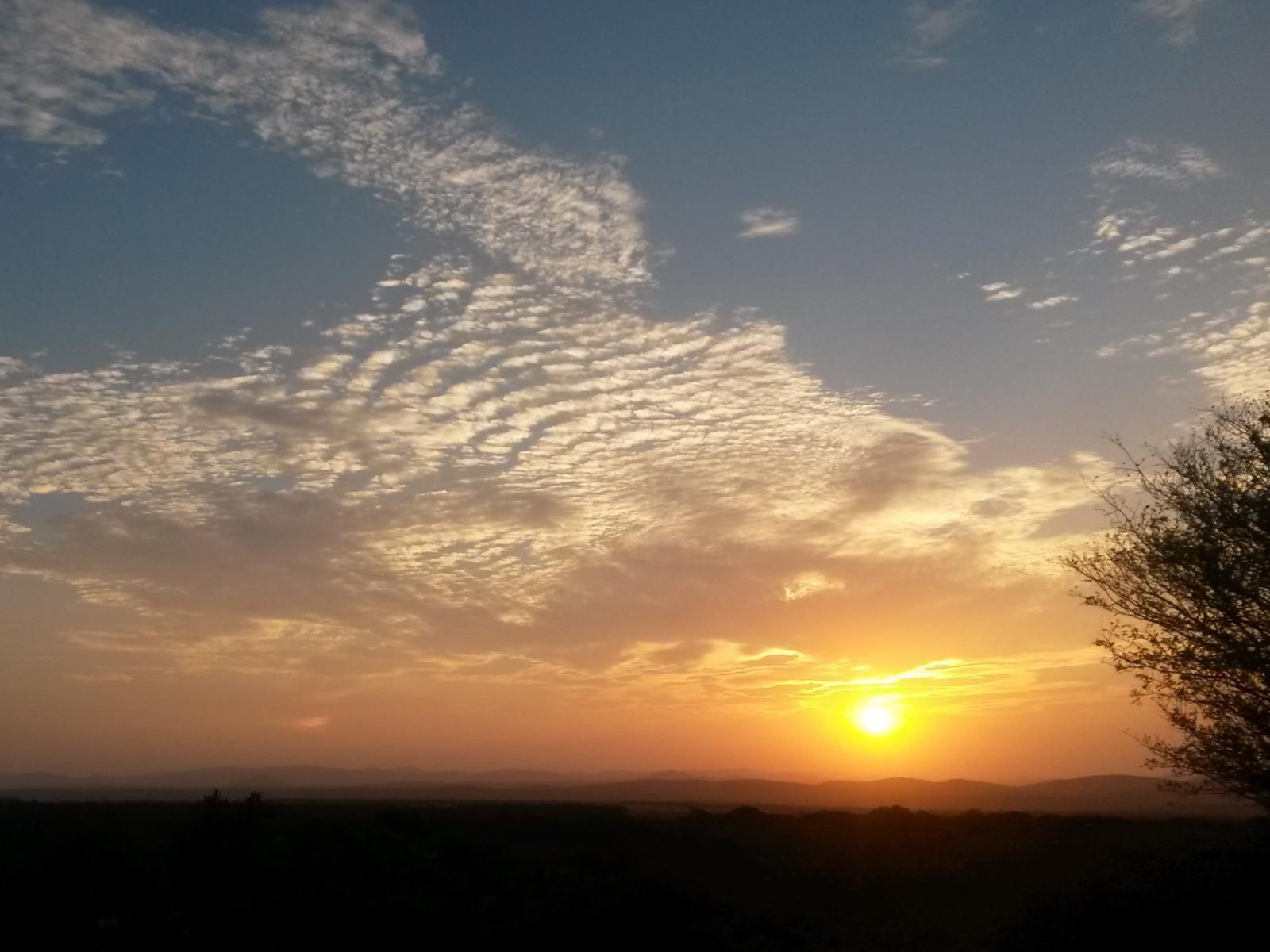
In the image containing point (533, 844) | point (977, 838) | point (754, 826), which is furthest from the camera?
point (754, 826)

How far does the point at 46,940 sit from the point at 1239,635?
26.6 m

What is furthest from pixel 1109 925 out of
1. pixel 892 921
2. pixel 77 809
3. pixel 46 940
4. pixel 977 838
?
pixel 77 809

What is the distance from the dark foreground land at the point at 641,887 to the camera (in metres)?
23.7

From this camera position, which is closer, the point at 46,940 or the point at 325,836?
the point at 46,940

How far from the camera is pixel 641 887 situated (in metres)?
29.5

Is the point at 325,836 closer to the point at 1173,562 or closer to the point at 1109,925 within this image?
the point at 1109,925

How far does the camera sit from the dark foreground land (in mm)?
23672

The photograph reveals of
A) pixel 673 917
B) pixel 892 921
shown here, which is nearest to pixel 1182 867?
pixel 892 921

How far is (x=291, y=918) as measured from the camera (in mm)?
25984

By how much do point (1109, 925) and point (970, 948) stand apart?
2898 millimetres

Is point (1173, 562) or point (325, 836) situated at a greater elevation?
point (1173, 562)

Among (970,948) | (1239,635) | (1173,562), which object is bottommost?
(970,948)

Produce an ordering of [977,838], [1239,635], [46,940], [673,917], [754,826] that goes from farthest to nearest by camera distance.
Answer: [754,826]
[977,838]
[673,917]
[46,940]
[1239,635]

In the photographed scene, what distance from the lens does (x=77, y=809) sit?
69625mm
